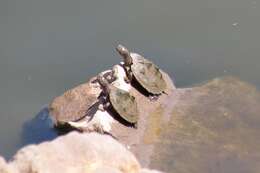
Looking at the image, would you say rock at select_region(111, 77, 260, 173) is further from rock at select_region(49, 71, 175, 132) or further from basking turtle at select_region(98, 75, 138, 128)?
rock at select_region(49, 71, 175, 132)

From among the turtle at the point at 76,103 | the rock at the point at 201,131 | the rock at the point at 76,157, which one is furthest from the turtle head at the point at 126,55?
the rock at the point at 76,157

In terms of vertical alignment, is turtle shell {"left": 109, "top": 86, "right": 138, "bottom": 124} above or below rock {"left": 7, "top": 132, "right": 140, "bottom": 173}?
below

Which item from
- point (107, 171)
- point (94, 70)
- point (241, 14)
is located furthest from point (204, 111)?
point (107, 171)

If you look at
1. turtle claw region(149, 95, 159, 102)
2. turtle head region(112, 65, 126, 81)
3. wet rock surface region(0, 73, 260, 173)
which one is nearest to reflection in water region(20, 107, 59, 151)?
wet rock surface region(0, 73, 260, 173)

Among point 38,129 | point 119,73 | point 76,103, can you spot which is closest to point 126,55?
point 119,73

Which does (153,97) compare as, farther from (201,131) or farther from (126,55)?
(201,131)

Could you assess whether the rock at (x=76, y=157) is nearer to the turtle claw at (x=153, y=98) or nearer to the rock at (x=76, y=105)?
the rock at (x=76, y=105)
